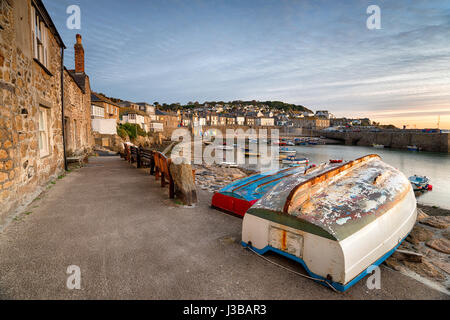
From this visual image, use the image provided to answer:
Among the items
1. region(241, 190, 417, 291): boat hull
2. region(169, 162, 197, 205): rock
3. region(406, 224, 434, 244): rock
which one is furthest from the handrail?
region(169, 162, 197, 205): rock

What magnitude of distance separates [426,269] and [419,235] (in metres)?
1.88

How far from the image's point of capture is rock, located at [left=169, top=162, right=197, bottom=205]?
19.3 feet

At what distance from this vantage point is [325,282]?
282 cm

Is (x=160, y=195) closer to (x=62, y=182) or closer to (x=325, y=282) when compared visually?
(x=62, y=182)

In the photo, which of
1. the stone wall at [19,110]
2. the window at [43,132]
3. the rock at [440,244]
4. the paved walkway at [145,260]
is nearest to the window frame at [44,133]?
the window at [43,132]

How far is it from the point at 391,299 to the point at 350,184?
1.86 metres

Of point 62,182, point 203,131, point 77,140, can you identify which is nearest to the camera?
point 62,182

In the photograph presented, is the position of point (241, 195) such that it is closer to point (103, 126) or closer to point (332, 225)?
point (332, 225)

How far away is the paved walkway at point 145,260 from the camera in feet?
8.89

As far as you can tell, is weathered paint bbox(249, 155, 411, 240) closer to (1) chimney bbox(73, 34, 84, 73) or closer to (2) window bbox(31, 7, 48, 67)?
(2) window bbox(31, 7, 48, 67)

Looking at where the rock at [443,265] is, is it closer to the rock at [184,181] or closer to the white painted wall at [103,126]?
the rock at [184,181]

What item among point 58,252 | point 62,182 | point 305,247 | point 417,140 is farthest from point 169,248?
point 417,140

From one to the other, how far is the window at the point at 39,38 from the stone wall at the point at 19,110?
1.20ft

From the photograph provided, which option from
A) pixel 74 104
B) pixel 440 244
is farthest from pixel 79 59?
pixel 440 244
